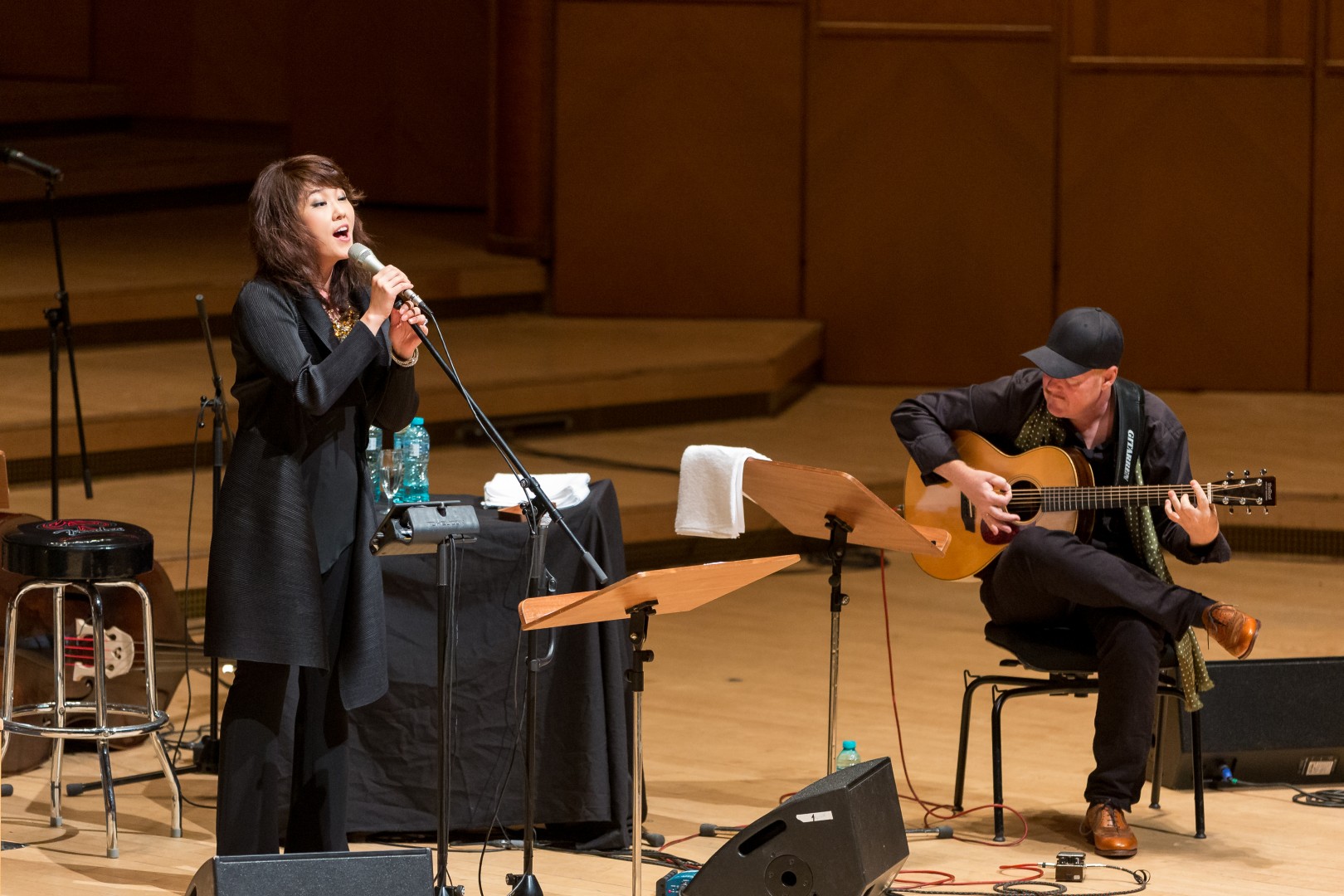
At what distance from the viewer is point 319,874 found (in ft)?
10.8

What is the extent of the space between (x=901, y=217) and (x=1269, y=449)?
2.15 m

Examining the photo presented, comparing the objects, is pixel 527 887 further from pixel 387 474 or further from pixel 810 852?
pixel 387 474

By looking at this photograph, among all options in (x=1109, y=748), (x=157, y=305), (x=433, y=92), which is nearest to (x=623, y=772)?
(x=1109, y=748)

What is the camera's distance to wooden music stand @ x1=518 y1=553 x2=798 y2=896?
319 cm

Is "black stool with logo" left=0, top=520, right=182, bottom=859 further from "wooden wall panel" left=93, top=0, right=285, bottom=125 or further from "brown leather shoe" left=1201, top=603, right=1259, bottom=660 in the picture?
"wooden wall panel" left=93, top=0, right=285, bottom=125

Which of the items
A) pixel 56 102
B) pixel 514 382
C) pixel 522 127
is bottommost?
pixel 514 382

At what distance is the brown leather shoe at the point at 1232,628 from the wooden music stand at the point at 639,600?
1.22m

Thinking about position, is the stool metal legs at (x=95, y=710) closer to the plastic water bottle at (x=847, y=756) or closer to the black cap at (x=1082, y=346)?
the plastic water bottle at (x=847, y=756)

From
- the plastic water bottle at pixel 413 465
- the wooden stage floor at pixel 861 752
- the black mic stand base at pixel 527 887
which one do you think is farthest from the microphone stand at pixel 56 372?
the black mic stand base at pixel 527 887

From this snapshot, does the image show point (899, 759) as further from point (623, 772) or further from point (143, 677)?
point (143, 677)

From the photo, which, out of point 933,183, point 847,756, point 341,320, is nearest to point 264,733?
point 341,320

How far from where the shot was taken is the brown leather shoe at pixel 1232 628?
4090 millimetres

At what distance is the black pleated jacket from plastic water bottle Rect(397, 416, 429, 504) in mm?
632

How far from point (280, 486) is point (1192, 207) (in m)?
6.27
